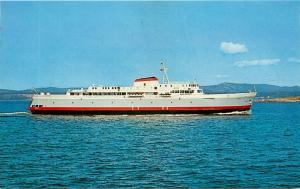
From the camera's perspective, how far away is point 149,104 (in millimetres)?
44312

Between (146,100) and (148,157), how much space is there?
2419cm

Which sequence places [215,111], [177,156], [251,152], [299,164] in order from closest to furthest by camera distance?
[299,164], [177,156], [251,152], [215,111]

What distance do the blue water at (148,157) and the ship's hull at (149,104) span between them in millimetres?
9941

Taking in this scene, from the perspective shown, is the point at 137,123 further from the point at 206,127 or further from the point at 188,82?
the point at 188,82

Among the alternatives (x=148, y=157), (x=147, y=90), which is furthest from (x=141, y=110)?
(x=148, y=157)

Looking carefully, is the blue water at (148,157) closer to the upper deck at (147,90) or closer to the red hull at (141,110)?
the red hull at (141,110)

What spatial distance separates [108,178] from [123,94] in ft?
95.8

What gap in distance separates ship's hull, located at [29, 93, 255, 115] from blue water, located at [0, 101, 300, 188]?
994 centimetres

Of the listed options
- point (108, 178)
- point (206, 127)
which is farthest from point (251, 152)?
point (206, 127)

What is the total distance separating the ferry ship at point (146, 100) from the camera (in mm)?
43906

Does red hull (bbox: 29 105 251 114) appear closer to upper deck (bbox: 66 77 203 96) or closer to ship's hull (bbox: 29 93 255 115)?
ship's hull (bbox: 29 93 255 115)

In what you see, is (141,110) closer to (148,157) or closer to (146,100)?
(146,100)

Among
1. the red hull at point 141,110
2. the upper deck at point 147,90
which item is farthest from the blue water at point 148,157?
the upper deck at point 147,90

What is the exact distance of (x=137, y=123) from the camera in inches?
1452
